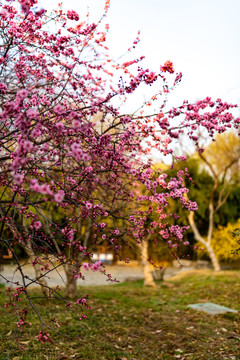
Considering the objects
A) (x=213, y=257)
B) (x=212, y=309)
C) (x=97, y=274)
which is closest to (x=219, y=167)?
(x=213, y=257)

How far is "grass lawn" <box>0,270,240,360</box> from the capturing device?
430cm

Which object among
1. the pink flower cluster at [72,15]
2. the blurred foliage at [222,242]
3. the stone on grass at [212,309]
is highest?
the pink flower cluster at [72,15]

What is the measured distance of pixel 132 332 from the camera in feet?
17.4

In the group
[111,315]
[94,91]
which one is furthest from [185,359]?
[94,91]

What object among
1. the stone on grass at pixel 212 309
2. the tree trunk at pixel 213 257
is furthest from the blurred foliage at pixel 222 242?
the stone on grass at pixel 212 309

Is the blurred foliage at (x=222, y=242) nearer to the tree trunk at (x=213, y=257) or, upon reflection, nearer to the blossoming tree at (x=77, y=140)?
the tree trunk at (x=213, y=257)

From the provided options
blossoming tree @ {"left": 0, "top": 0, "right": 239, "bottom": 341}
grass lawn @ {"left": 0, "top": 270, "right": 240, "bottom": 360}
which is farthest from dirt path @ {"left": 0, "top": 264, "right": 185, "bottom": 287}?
blossoming tree @ {"left": 0, "top": 0, "right": 239, "bottom": 341}

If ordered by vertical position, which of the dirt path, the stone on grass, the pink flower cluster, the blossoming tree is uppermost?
the pink flower cluster

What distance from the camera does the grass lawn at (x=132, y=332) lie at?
14.1 ft

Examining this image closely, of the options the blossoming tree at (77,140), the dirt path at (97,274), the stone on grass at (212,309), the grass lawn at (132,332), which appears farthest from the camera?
the dirt path at (97,274)

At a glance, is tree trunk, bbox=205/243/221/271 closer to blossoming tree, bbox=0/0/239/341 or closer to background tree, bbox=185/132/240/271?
background tree, bbox=185/132/240/271

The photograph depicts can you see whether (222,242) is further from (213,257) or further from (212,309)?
(212,309)

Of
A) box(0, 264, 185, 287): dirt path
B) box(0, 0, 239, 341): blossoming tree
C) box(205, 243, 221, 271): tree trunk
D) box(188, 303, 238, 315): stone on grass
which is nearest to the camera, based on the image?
box(0, 0, 239, 341): blossoming tree

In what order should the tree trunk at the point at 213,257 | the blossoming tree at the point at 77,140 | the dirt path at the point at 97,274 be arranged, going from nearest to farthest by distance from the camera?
the blossoming tree at the point at 77,140 < the dirt path at the point at 97,274 < the tree trunk at the point at 213,257
